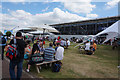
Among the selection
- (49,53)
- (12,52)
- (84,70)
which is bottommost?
(84,70)

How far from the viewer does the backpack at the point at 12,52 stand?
2.67 m

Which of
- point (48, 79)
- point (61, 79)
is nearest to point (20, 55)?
point (48, 79)

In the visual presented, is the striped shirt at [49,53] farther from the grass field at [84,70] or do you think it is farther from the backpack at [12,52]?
the backpack at [12,52]

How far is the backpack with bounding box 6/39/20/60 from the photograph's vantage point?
8.75ft

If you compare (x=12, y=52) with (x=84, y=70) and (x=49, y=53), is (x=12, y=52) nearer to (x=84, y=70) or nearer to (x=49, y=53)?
(x=49, y=53)

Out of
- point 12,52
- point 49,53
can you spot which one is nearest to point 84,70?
point 49,53

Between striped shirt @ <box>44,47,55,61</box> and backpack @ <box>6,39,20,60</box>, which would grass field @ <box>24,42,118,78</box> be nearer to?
striped shirt @ <box>44,47,55,61</box>

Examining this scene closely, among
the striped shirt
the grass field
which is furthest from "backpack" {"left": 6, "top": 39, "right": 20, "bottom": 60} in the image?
the striped shirt

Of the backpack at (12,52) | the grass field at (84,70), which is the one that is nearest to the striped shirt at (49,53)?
the grass field at (84,70)

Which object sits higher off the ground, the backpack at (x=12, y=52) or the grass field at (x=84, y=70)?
the backpack at (x=12, y=52)

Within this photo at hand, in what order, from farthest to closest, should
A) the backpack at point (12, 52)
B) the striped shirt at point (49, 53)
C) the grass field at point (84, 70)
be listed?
the striped shirt at point (49, 53), the grass field at point (84, 70), the backpack at point (12, 52)

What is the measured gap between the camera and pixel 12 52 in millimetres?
2674

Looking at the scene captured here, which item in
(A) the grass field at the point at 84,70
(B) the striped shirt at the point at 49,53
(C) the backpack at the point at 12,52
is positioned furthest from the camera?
(B) the striped shirt at the point at 49,53

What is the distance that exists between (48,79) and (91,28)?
147 feet
